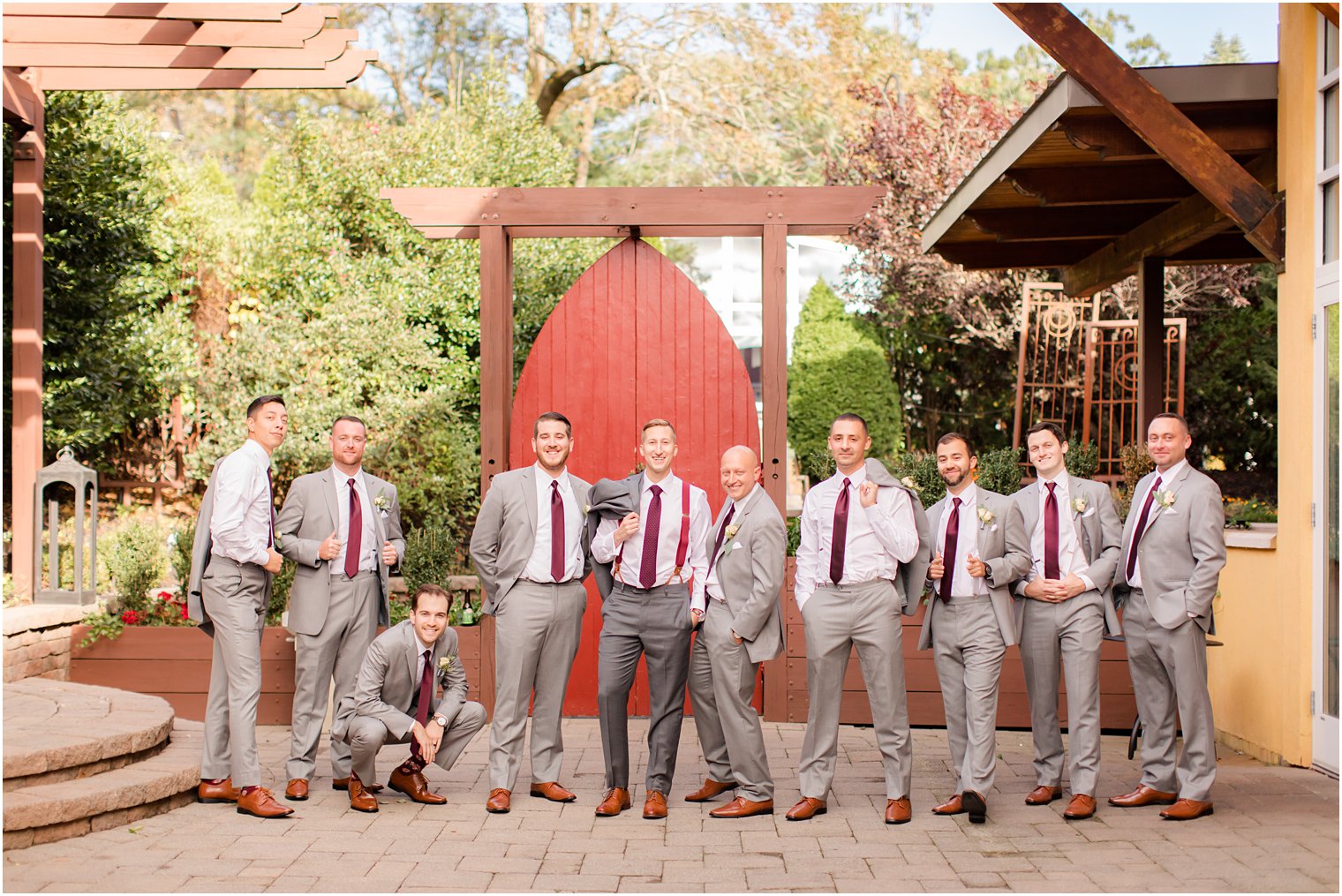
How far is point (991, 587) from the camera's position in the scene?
5703 mm

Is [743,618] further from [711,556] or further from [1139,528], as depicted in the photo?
[1139,528]

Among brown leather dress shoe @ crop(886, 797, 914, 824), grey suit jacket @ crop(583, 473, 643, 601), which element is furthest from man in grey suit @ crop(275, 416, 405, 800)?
brown leather dress shoe @ crop(886, 797, 914, 824)

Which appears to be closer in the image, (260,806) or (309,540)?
(260,806)

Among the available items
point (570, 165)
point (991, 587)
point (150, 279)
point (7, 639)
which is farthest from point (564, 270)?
point (991, 587)

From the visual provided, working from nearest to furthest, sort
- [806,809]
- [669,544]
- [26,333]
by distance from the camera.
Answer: [806,809] < [669,544] < [26,333]

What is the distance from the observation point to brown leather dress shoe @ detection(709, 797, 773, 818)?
5543 millimetres

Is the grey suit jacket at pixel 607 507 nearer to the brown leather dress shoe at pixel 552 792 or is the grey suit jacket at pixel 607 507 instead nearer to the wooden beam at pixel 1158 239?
the brown leather dress shoe at pixel 552 792

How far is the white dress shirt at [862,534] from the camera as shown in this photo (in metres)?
5.57

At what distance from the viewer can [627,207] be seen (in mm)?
7715

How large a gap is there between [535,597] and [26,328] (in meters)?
4.80

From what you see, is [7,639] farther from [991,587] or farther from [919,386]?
[919,386]

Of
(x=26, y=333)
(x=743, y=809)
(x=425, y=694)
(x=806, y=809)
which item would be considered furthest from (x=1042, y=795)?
(x=26, y=333)

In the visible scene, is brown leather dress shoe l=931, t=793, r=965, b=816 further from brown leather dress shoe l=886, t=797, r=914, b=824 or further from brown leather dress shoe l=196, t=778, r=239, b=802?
brown leather dress shoe l=196, t=778, r=239, b=802

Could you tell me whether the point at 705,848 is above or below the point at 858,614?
below
